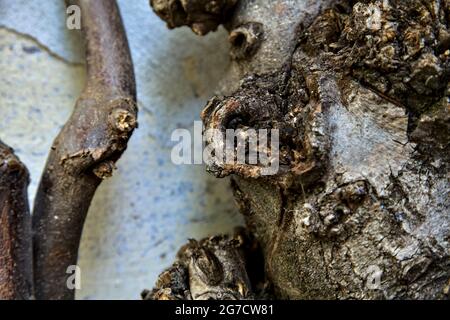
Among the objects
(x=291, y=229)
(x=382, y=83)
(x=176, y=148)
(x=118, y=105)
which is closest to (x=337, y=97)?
(x=382, y=83)

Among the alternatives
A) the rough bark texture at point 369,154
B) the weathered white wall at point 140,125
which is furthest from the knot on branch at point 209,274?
the weathered white wall at point 140,125

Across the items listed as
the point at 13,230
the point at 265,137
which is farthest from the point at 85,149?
the point at 265,137

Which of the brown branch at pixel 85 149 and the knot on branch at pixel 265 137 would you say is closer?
the knot on branch at pixel 265 137

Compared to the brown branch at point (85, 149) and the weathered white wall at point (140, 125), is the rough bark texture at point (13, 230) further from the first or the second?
the weathered white wall at point (140, 125)

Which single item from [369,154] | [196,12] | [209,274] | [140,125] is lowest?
[209,274]

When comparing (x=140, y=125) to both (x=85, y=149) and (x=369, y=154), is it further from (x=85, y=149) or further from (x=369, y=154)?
(x=369, y=154)

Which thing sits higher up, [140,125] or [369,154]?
[140,125]

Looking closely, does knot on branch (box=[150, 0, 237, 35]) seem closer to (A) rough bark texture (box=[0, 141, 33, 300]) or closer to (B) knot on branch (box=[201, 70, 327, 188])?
(B) knot on branch (box=[201, 70, 327, 188])

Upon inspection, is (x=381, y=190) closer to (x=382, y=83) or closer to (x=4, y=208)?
(x=382, y=83)
